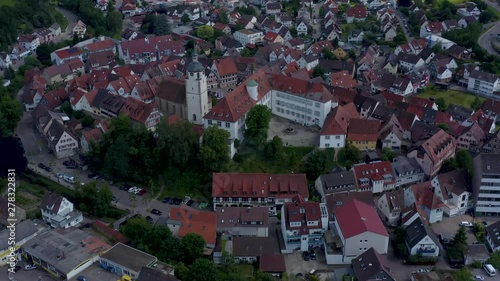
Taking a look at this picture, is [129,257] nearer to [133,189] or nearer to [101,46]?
[133,189]

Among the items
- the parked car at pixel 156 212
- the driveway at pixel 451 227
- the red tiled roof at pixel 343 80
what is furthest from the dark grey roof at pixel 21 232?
the red tiled roof at pixel 343 80

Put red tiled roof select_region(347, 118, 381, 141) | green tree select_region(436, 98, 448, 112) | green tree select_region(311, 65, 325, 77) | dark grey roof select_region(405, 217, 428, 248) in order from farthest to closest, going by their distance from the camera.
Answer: green tree select_region(311, 65, 325, 77) < green tree select_region(436, 98, 448, 112) < red tiled roof select_region(347, 118, 381, 141) < dark grey roof select_region(405, 217, 428, 248)

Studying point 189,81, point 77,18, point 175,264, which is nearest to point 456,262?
point 175,264

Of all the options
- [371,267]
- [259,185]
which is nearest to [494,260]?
[371,267]

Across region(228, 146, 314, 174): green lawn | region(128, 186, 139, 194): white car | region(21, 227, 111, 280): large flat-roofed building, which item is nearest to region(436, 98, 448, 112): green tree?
region(228, 146, 314, 174): green lawn

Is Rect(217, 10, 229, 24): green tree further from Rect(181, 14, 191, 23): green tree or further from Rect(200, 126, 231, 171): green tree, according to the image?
Rect(200, 126, 231, 171): green tree

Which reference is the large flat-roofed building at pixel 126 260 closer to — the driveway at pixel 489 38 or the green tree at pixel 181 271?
the green tree at pixel 181 271
